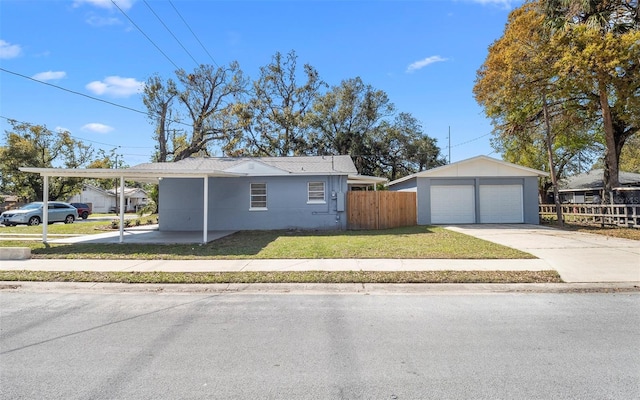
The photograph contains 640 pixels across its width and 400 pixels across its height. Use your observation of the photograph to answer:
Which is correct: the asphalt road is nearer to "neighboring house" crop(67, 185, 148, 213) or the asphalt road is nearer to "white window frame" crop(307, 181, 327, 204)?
"white window frame" crop(307, 181, 327, 204)

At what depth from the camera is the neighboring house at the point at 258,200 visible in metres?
17.0

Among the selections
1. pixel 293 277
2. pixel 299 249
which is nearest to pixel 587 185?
pixel 299 249

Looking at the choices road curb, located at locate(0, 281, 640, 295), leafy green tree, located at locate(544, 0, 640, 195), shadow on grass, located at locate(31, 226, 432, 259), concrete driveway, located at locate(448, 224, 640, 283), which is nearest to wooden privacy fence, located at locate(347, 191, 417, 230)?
concrete driveway, located at locate(448, 224, 640, 283)

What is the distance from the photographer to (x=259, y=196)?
17250mm

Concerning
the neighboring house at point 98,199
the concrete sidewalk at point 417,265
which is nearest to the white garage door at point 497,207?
the concrete sidewalk at point 417,265

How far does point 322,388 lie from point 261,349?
3.68 ft

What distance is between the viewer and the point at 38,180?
36.4m

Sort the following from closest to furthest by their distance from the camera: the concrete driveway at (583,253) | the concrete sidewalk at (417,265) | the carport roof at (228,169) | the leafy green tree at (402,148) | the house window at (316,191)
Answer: the concrete driveway at (583,253) → the concrete sidewalk at (417,265) → the carport roof at (228,169) → the house window at (316,191) → the leafy green tree at (402,148)

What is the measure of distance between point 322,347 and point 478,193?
59.2 feet

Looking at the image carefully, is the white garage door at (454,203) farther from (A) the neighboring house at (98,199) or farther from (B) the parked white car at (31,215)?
(A) the neighboring house at (98,199)

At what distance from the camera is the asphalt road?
3.21 m

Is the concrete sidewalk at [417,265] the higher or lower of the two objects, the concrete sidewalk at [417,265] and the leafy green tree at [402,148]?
the lower

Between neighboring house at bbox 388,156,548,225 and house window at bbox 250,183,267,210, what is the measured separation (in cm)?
813

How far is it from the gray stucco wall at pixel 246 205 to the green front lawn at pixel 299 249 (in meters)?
3.54
